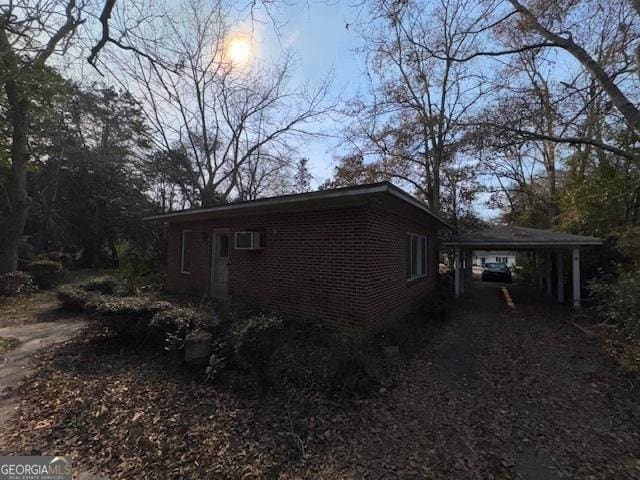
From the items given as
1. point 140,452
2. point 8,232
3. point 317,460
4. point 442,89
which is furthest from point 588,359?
point 8,232

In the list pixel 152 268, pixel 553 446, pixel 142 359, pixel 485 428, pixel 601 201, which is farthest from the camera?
pixel 152 268

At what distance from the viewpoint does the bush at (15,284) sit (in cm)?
1035

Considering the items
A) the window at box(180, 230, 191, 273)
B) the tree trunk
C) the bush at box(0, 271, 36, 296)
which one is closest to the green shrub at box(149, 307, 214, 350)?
the window at box(180, 230, 191, 273)

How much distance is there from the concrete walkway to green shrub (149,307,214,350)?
5.75 feet

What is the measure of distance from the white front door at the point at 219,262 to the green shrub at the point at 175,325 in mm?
3516

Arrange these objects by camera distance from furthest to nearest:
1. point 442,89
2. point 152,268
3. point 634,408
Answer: point 442,89 → point 152,268 → point 634,408

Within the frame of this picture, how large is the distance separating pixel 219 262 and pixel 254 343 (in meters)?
4.91

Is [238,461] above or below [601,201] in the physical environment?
below

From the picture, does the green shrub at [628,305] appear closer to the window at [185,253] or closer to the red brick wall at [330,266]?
the red brick wall at [330,266]

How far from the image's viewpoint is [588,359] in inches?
211

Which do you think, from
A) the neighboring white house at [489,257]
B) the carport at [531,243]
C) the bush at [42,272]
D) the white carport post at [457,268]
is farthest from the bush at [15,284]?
the neighboring white house at [489,257]

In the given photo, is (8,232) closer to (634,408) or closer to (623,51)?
(634,408)

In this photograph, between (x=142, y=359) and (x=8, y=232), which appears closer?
(x=142, y=359)

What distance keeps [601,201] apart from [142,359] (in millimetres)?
14916
